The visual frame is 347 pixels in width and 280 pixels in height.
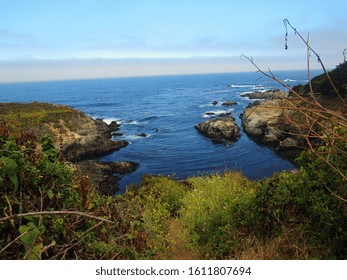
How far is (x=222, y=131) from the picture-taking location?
44219 mm

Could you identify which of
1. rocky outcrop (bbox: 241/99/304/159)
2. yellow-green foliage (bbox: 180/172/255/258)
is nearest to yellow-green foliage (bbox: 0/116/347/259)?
yellow-green foliage (bbox: 180/172/255/258)

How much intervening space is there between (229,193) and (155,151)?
2972 centimetres

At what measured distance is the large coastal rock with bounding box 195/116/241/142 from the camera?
43.1m

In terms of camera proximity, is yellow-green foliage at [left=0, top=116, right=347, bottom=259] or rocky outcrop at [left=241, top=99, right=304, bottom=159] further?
rocky outcrop at [left=241, top=99, right=304, bottom=159]

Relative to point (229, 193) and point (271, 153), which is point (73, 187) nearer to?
point (229, 193)

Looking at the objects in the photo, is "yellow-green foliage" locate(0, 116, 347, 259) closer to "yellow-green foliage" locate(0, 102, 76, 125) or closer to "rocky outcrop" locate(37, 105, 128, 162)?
"rocky outcrop" locate(37, 105, 128, 162)

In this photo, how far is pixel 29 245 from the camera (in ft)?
8.98

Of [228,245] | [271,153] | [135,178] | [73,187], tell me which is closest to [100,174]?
[135,178]

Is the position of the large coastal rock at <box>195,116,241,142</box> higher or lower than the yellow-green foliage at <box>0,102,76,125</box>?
lower

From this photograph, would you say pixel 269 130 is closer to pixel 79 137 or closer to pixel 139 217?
pixel 79 137

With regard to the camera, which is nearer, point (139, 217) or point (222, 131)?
point (139, 217)

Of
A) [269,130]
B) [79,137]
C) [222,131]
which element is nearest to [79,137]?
[79,137]

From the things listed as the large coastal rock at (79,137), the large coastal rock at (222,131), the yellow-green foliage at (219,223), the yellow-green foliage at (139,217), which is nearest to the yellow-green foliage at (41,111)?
the large coastal rock at (79,137)

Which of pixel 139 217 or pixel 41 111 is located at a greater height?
pixel 41 111
